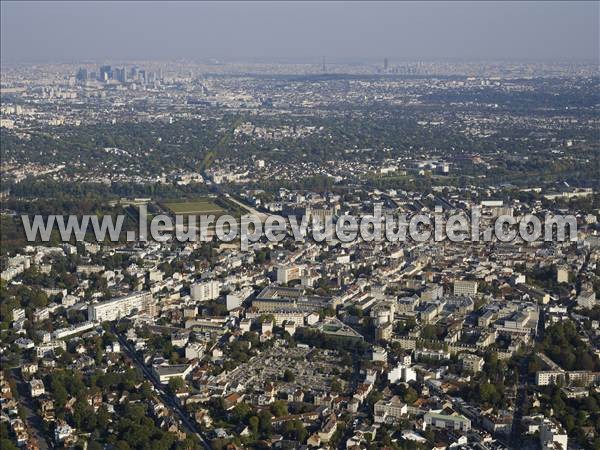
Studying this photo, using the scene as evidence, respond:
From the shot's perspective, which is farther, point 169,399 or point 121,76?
point 121,76

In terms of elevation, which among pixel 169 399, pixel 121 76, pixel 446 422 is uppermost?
pixel 121 76

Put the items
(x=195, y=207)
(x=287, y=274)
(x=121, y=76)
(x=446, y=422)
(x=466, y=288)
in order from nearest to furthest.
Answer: (x=446, y=422)
(x=466, y=288)
(x=287, y=274)
(x=195, y=207)
(x=121, y=76)

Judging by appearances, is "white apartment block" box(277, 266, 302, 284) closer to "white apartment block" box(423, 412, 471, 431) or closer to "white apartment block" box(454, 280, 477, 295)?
"white apartment block" box(454, 280, 477, 295)

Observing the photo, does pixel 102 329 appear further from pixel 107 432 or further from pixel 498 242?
pixel 498 242

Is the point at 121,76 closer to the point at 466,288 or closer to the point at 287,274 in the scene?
the point at 287,274

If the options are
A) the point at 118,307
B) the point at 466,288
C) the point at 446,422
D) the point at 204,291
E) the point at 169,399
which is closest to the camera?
the point at 446,422

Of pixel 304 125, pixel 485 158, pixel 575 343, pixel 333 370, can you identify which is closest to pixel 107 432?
pixel 333 370

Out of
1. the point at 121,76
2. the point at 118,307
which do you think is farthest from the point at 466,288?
the point at 121,76
